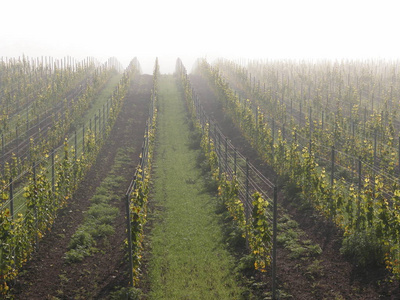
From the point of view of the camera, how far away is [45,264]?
9844 millimetres

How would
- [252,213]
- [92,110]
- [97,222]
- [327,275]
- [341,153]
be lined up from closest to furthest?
[327,275]
[252,213]
[97,222]
[341,153]
[92,110]

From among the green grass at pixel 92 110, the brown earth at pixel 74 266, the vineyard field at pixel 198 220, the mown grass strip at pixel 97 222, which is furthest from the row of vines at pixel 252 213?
the green grass at pixel 92 110

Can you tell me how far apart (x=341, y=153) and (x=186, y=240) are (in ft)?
24.6

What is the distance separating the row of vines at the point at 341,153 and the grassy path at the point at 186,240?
3.20 meters

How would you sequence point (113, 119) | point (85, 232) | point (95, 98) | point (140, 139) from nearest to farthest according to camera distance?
1. point (85, 232)
2. point (140, 139)
3. point (113, 119)
4. point (95, 98)

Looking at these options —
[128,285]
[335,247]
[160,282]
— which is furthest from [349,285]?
[128,285]

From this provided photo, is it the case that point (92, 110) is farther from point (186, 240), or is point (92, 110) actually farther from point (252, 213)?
point (252, 213)

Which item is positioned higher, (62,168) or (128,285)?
(62,168)

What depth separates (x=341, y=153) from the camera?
623 inches

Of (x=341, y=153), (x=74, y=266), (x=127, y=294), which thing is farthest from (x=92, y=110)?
(x=127, y=294)

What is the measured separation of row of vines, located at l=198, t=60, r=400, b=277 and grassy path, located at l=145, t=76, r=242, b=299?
3.20 metres

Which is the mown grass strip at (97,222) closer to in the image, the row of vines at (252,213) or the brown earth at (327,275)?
the row of vines at (252,213)

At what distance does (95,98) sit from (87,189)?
714 inches

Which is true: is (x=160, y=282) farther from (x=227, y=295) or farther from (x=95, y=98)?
(x=95, y=98)
